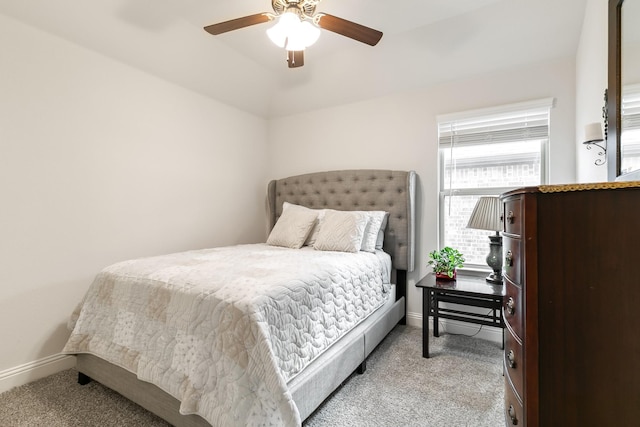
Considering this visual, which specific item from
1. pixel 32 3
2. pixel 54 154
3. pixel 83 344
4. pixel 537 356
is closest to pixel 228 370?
pixel 537 356

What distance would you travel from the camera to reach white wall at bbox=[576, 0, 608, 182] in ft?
5.21

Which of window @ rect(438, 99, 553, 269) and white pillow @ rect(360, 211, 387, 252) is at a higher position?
window @ rect(438, 99, 553, 269)

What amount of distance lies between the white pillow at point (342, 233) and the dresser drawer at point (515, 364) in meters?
1.45

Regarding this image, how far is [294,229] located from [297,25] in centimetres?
172

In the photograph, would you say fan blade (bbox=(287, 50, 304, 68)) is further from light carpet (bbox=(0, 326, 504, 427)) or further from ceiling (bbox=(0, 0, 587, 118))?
light carpet (bbox=(0, 326, 504, 427))

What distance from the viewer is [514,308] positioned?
108cm

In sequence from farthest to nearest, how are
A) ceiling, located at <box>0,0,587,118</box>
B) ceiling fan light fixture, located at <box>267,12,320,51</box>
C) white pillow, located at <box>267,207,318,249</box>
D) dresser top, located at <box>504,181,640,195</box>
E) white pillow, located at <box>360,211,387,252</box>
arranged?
1. white pillow, located at <box>267,207,318,249</box>
2. white pillow, located at <box>360,211,387,252</box>
3. ceiling, located at <box>0,0,587,118</box>
4. ceiling fan light fixture, located at <box>267,12,320,51</box>
5. dresser top, located at <box>504,181,640,195</box>

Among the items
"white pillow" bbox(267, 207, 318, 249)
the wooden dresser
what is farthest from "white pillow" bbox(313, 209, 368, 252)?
the wooden dresser

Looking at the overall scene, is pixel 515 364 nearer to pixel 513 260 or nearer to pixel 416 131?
pixel 513 260

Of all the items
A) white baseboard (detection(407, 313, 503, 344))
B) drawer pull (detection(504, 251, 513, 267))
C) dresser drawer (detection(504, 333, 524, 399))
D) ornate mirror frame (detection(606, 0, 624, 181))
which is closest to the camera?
dresser drawer (detection(504, 333, 524, 399))

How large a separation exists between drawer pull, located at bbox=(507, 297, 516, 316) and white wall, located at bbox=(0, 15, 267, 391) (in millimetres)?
2724

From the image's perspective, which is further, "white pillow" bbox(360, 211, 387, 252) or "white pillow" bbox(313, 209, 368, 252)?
"white pillow" bbox(360, 211, 387, 252)

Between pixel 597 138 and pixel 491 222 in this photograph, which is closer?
pixel 597 138

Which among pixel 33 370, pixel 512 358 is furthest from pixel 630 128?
pixel 33 370
